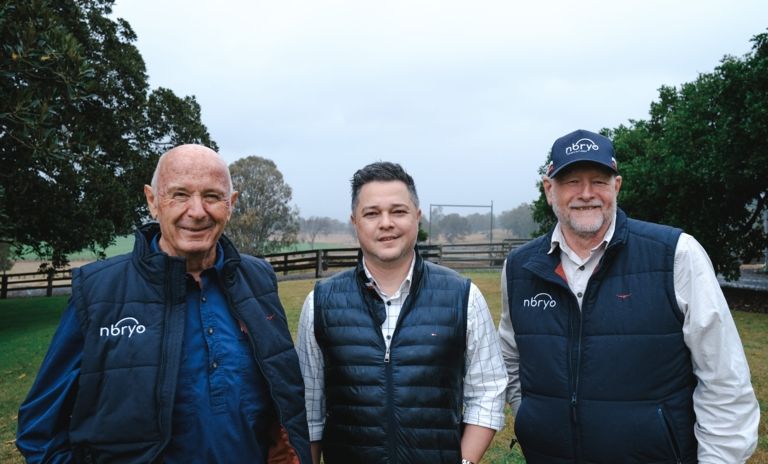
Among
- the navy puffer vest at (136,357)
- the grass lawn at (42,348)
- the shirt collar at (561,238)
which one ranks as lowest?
the grass lawn at (42,348)

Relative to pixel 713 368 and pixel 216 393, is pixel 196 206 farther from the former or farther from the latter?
pixel 713 368

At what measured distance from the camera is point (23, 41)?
7141 millimetres

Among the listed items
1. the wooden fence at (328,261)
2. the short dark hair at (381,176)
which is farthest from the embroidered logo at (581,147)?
the wooden fence at (328,261)

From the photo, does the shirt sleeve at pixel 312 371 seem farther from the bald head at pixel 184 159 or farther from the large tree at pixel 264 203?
the large tree at pixel 264 203

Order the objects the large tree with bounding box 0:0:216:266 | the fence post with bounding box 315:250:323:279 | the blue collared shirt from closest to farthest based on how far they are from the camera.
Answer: the blue collared shirt → the large tree with bounding box 0:0:216:266 → the fence post with bounding box 315:250:323:279

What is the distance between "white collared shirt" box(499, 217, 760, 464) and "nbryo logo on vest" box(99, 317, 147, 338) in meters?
2.08

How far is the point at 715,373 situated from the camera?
2.15 m

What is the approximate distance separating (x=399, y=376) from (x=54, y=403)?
4.04ft

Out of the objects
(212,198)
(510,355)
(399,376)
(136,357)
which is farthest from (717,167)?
(136,357)

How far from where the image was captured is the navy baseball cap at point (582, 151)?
7.86ft


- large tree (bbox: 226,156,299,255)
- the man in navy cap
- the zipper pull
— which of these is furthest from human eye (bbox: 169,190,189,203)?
large tree (bbox: 226,156,299,255)

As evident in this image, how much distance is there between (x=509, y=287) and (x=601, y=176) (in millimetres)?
665

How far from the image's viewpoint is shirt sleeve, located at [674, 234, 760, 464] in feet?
6.96

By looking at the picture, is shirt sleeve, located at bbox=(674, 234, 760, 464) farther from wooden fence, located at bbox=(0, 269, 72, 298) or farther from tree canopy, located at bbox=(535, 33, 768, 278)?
wooden fence, located at bbox=(0, 269, 72, 298)
